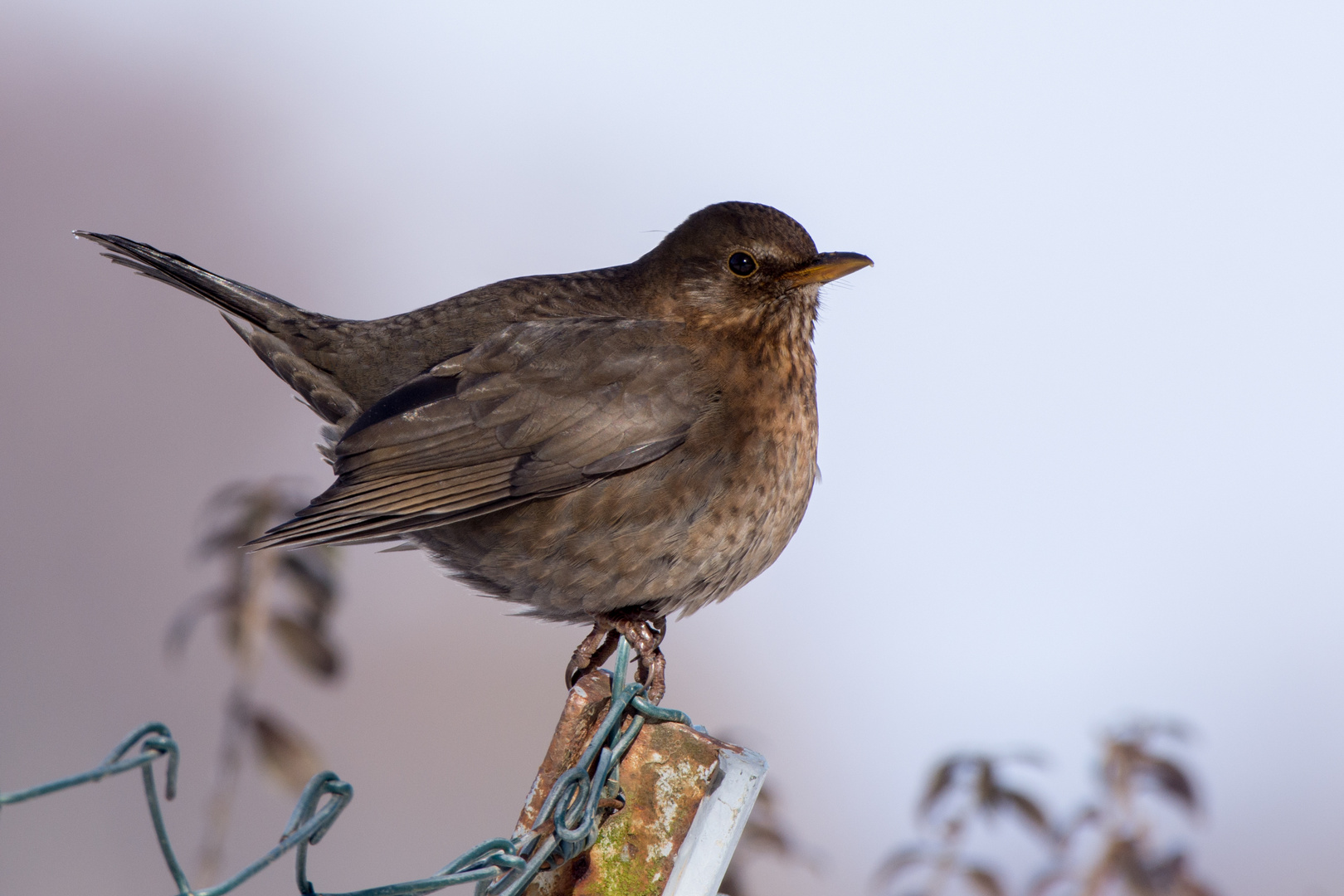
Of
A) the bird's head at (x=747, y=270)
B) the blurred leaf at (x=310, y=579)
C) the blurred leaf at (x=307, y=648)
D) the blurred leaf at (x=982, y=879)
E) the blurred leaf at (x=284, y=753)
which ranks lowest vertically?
the blurred leaf at (x=284, y=753)

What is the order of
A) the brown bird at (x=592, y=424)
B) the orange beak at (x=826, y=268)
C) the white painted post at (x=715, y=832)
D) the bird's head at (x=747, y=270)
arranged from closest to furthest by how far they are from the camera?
the white painted post at (x=715, y=832), the brown bird at (x=592, y=424), the orange beak at (x=826, y=268), the bird's head at (x=747, y=270)

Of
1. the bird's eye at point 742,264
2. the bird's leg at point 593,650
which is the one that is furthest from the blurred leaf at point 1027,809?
the bird's eye at point 742,264

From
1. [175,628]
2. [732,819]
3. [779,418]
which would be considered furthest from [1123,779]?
[175,628]

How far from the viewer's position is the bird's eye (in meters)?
3.85

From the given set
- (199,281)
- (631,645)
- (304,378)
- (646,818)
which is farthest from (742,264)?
(646,818)

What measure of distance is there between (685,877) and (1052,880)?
157 centimetres

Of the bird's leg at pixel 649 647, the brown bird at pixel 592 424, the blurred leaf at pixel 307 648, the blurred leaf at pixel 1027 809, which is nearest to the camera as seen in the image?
the bird's leg at pixel 649 647

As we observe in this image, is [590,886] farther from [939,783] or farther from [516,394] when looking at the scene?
[516,394]

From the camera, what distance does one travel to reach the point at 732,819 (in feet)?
7.18

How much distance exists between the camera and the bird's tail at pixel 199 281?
3.82 metres

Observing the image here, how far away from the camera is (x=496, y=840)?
2.02 meters

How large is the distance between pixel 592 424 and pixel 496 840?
1636mm

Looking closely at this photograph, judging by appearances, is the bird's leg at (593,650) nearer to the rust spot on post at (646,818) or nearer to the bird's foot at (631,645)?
the bird's foot at (631,645)

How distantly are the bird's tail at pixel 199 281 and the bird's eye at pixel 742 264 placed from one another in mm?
1344
